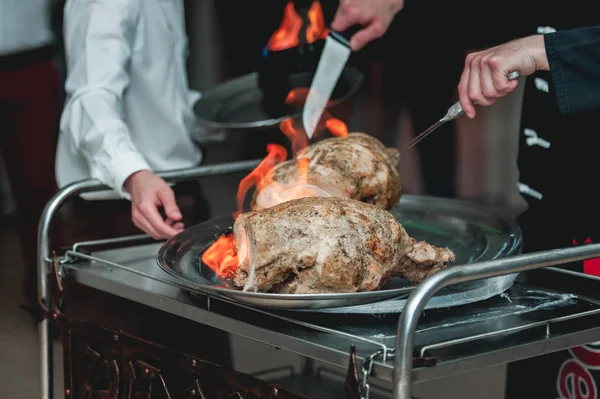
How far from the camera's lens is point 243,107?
10.3 ft

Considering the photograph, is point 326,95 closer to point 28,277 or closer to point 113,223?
point 113,223

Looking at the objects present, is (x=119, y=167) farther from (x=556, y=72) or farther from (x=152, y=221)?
(x=556, y=72)

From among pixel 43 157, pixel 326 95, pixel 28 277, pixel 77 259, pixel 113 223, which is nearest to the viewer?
pixel 77 259

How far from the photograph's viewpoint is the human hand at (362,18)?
2477 mm

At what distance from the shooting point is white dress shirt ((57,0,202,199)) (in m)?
2.56

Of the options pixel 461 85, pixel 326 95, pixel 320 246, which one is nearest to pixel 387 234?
pixel 320 246

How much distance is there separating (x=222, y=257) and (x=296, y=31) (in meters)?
1.28

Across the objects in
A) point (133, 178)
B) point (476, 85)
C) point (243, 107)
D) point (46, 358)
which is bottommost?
point (46, 358)

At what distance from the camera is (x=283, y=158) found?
2.48m

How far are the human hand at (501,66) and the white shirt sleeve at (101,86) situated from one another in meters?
A: 1.08

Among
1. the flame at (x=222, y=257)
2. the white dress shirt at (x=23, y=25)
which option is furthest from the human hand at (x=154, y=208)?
the white dress shirt at (x=23, y=25)

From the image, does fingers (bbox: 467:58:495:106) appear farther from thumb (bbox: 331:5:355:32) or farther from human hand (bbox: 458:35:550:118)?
thumb (bbox: 331:5:355:32)

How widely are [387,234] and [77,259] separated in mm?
973

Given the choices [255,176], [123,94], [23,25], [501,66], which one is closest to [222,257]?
[255,176]
